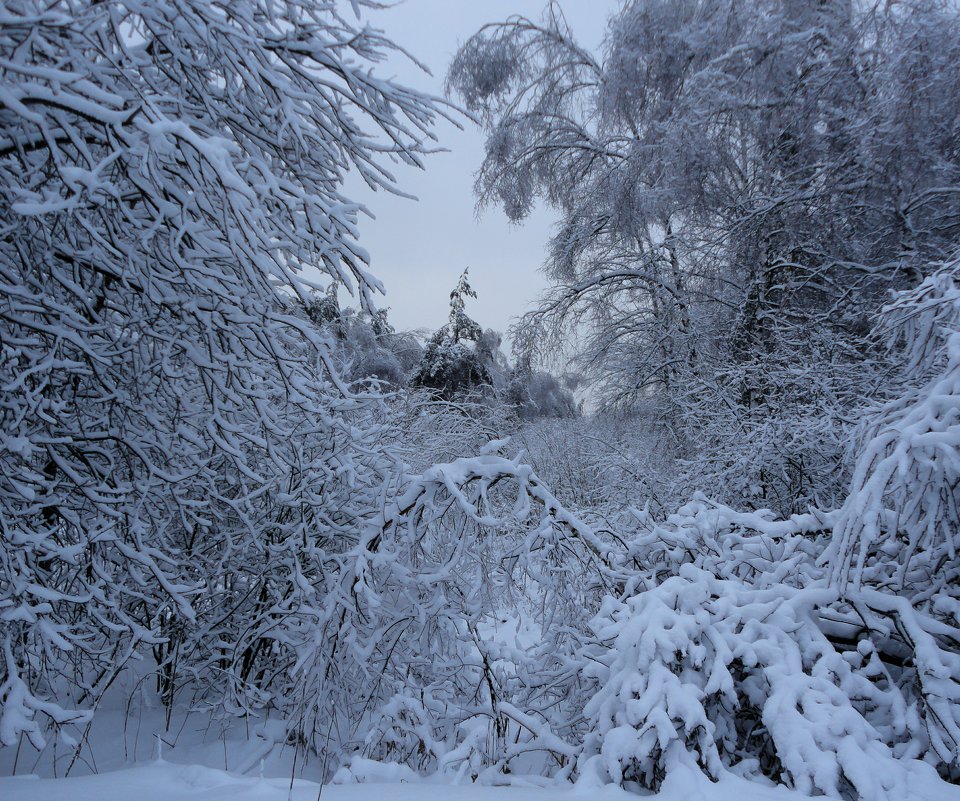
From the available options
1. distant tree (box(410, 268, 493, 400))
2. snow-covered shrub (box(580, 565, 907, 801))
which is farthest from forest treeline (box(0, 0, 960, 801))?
distant tree (box(410, 268, 493, 400))

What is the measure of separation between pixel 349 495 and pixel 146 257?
1983mm

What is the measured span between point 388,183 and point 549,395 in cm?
2059

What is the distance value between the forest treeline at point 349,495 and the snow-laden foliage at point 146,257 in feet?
0.07

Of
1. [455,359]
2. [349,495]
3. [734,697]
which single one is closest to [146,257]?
[349,495]

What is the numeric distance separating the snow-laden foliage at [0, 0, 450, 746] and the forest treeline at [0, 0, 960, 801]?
21 millimetres

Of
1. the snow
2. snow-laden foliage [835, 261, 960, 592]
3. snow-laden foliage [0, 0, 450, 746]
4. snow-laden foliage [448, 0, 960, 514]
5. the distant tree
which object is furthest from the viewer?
the distant tree

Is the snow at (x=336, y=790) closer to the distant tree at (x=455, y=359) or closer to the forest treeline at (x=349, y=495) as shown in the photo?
the forest treeline at (x=349, y=495)

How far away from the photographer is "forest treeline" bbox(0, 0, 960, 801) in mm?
1944

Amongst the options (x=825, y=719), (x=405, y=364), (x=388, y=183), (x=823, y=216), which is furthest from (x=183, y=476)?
(x=405, y=364)

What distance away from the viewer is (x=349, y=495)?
3871 mm

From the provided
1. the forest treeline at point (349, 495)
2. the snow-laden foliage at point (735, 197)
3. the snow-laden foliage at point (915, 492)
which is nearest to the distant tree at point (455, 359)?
the snow-laden foliage at point (735, 197)

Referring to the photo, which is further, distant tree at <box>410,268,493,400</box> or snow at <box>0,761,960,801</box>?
distant tree at <box>410,268,493,400</box>

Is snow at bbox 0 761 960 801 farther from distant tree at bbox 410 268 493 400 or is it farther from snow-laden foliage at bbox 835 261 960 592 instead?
distant tree at bbox 410 268 493 400

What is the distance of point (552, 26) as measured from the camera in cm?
960
